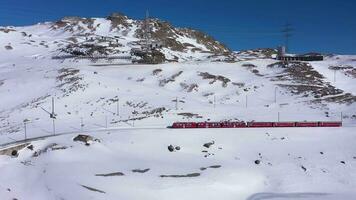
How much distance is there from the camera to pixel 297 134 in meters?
58.5

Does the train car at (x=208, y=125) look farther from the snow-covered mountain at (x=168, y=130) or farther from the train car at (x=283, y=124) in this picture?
the train car at (x=283, y=124)

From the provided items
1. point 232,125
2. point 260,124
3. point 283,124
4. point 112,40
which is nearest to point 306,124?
point 283,124

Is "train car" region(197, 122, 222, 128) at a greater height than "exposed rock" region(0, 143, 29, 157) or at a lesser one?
greater

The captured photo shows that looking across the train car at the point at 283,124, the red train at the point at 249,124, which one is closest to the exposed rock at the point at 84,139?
the red train at the point at 249,124

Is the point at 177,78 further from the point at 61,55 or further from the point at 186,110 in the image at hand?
the point at 61,55

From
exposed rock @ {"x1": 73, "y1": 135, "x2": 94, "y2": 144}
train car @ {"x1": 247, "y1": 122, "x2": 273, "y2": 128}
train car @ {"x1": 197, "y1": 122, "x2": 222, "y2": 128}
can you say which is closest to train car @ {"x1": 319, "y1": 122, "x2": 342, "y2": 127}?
train car @ {"x1": 247, "y1": 122, "x2": 273, "y2": 128}

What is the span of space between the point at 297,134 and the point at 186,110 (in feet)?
65.8

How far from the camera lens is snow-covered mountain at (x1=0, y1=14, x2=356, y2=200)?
42094 millimetres

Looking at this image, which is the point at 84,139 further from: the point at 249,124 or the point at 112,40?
the point at 112,40

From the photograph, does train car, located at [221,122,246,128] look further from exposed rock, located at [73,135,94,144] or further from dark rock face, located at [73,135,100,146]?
exposed rock, located at [73,135,94,144]

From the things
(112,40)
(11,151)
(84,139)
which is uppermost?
(112,40)

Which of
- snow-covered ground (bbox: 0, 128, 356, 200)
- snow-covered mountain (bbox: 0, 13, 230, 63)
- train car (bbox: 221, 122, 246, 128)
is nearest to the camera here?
snow-covered ground (bbox: 0, 128, 356, 200)

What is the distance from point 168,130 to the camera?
5691cm

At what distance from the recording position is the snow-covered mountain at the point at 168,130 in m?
42.1
